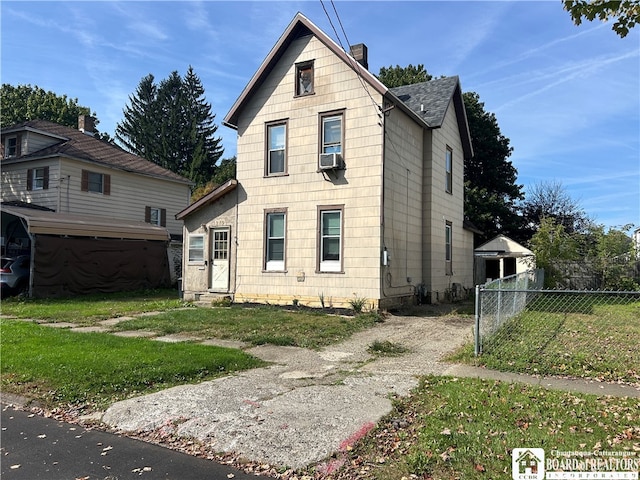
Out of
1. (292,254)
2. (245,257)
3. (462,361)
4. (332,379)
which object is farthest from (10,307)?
(462,361)

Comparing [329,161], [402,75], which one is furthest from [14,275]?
[402,75]

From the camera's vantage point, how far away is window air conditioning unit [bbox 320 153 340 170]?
14.6 meters

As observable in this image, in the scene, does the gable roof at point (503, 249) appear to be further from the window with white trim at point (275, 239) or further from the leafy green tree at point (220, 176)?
the leafy green tree at point (220, 176)

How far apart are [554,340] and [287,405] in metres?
6.29

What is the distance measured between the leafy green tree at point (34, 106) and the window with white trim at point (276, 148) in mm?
37783

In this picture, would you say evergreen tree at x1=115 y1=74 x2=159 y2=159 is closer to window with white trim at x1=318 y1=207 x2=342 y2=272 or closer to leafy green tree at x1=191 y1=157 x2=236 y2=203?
leafy green tree at x1=191 y1=157 x2=236 y2=203

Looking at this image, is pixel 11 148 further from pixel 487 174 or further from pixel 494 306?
pixel 487 174

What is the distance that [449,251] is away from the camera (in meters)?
19.5

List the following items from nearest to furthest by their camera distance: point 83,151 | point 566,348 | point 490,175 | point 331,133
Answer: point 566,348
point 331,133
point 83,151
point 490,175

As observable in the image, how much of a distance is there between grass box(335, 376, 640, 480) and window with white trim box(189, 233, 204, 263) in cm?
1328

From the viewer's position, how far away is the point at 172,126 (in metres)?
57.9

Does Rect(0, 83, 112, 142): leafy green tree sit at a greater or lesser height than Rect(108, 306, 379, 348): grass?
greater

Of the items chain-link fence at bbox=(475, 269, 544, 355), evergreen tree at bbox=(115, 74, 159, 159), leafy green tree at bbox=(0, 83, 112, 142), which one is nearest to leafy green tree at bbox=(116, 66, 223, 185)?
evergreen tree at bbox=(115, 74, 159, 159)

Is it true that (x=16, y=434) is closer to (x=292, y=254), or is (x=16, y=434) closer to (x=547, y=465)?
(x=547, y=465)
